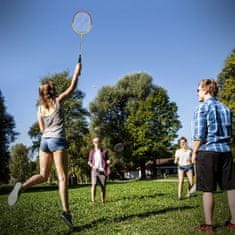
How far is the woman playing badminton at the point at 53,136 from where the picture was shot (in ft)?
16.8

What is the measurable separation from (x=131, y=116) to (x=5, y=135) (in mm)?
18830

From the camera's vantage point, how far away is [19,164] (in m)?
72.1

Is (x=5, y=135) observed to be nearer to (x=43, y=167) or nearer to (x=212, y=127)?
(x=43, y=167)

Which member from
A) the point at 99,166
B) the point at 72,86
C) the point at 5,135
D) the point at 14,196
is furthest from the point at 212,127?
the point at 5,135

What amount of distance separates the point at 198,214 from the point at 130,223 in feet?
4.89

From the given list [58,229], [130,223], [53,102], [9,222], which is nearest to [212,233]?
[130,223]

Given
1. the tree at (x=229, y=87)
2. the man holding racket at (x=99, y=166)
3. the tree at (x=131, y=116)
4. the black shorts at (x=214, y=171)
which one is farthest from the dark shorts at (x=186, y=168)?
the tree at (x=131, y=116)

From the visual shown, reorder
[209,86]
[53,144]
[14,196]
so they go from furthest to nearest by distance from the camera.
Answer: [14,196] < [53,144] < [209,86]

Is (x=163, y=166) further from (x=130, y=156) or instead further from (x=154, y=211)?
(x=154, y=211)

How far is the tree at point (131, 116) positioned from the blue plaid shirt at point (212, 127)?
1513 inches

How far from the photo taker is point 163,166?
8688 centimetres

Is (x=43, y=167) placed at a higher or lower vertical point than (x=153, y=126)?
lower

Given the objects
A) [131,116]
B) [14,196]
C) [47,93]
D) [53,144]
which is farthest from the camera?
[131,116]

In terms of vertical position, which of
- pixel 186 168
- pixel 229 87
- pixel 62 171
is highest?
pixel 229 87
